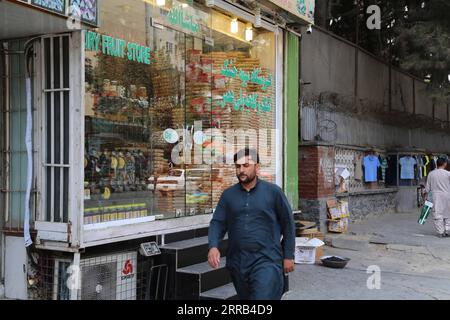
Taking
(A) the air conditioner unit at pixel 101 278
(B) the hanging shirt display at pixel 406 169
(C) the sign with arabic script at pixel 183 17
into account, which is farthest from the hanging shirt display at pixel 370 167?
(A) the air conditioner unit at pixel 101 278

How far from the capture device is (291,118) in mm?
8758

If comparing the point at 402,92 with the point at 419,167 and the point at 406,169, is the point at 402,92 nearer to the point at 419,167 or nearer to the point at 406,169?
the point at 419,167

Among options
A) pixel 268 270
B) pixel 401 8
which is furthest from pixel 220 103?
pixel 401 8

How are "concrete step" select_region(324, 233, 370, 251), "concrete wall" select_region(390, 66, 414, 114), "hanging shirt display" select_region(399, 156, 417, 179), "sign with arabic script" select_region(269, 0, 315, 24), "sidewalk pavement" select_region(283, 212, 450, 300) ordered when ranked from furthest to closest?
1. "concrete wall" select_region(390, 66, 414, 114)
2. "hanging shirt display" select_region(399, 156, 417, 179)
3. "concrete step" select_region(324, 233, 370, 251)
4. "sign with arabic script" select_region(269, 0, 315, 24)
5. "sidewalk pavement" select_region(283, 212, 450, 300)

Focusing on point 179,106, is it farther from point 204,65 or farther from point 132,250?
point 132,250

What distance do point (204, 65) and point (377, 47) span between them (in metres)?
12.5

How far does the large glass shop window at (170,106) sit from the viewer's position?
18.8ft

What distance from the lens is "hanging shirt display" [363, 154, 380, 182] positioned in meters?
14.3

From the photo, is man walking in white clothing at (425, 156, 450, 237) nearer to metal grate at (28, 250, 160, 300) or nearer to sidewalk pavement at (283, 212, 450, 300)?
sidewalk pavement at (283, 212, 450, 300)

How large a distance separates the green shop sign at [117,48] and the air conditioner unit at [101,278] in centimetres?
217

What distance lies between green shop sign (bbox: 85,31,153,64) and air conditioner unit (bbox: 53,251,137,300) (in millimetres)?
2174

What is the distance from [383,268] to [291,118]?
2878mm

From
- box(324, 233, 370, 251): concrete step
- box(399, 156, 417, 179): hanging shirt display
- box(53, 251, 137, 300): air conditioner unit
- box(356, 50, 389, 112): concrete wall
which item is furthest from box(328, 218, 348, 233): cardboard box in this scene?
box(53, 251, 137, 300): air conditioner unit
